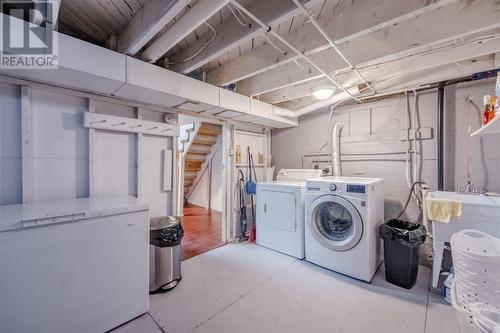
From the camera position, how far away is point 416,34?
169cm

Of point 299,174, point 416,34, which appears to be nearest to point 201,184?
point 299,174

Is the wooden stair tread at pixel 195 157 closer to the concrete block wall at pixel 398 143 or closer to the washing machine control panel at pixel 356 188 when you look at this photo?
A: the concrete block wall at pixel 398 143

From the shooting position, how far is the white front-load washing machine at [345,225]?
2.26m

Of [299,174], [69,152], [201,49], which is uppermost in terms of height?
[201,49]

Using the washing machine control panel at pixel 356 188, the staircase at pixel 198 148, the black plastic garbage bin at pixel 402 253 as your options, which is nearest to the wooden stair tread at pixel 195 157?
the staircase at pixel 198 148

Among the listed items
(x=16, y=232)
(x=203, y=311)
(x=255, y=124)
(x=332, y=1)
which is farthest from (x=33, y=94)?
(x=255, y=124)

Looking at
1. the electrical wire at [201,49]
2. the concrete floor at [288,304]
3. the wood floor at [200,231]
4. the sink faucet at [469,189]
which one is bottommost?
the concrete floor at [288,304]

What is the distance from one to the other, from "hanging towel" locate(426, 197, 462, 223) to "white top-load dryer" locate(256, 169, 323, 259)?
126 centimetres

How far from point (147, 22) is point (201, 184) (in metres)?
4.62

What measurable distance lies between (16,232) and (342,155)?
344cm

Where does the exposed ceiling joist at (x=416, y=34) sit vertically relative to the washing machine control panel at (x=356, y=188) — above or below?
above

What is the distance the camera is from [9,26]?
1383mm

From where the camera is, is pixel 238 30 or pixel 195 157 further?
pixel 195 157

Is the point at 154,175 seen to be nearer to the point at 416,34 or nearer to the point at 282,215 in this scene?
the point at 282,215
